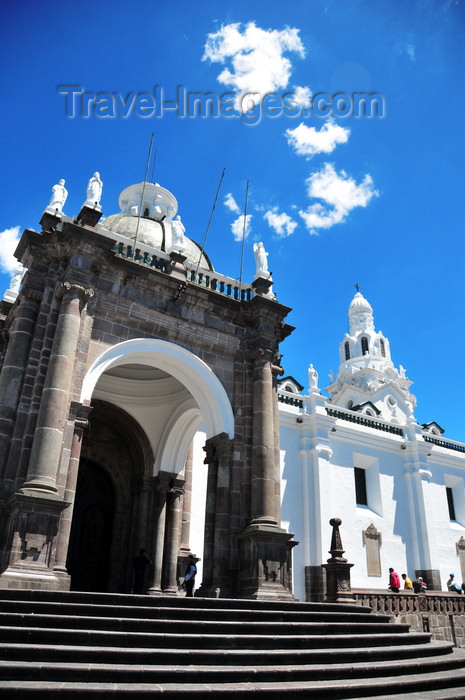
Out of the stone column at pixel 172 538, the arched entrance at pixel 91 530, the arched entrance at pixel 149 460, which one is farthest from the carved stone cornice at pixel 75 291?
the stone column at pixel 172 538

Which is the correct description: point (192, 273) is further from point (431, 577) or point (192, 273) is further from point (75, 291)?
point (431, 577)

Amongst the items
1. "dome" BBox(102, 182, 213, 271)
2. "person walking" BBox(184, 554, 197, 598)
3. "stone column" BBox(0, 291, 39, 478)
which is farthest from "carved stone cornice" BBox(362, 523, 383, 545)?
"stone column" BBox(0, 291, 39, 478)

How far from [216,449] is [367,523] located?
13.0 meters

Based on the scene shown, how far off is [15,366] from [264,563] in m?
6.41

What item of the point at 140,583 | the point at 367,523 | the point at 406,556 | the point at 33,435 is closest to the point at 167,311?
the point at 33,435

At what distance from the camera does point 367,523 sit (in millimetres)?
23062

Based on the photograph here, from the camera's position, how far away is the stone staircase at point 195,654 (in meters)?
5.32

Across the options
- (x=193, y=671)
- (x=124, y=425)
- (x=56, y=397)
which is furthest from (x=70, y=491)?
(x=124, y=425)

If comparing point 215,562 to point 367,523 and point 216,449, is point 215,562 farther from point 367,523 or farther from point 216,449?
point 367,523

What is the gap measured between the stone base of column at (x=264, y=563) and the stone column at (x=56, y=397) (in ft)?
14.2

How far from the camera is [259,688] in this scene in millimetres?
5520

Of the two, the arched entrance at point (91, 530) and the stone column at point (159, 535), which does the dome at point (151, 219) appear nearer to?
the stone column at point (159, 535)

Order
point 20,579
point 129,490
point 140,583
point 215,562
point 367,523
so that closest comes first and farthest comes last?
1. point 20,579
2. point 215,562
3. point 140,583
4. point 129,490
5. point 367,523

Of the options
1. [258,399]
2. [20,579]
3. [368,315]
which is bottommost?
[20,579]
